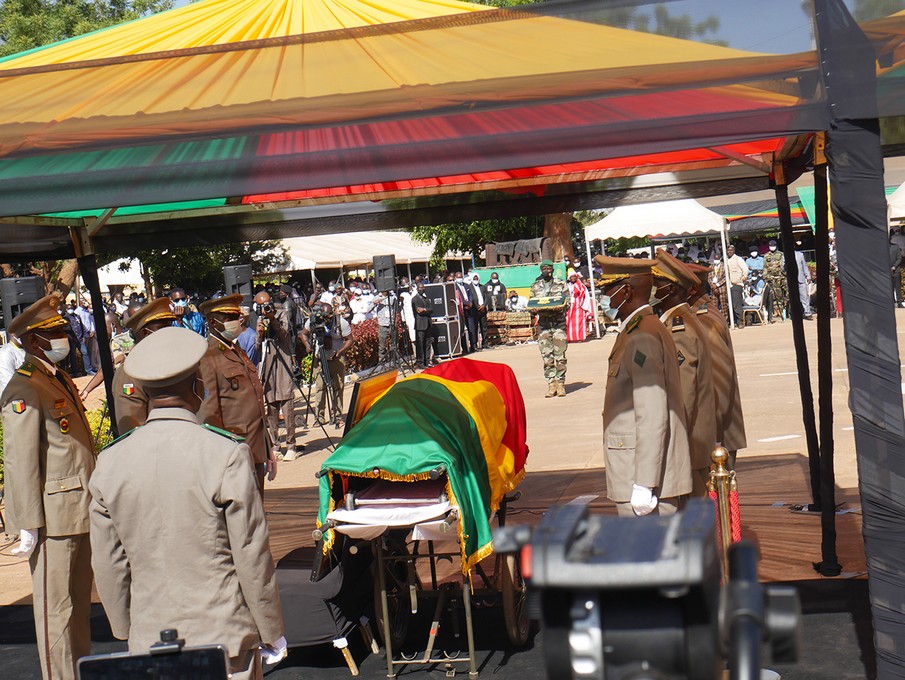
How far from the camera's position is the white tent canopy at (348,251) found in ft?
131

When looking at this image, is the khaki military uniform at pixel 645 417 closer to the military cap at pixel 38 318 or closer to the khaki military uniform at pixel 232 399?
the military cap at pixel 38 318

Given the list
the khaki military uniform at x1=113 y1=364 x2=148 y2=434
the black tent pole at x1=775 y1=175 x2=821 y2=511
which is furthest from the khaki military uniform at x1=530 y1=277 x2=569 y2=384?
the khaki military uniform at x1=113 y1=364 x2=148 y2=434

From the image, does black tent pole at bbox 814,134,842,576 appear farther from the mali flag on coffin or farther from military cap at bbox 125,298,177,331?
military cap at bbox 125,298,177,331

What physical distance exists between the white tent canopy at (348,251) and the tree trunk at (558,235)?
7.36 meters

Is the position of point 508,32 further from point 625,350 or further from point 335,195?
point 335,195

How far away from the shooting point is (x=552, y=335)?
51.4 ft

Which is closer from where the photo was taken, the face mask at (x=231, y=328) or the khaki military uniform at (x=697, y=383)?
the khaki military uniform at (x=697, y=383)

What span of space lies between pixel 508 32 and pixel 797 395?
9943mm

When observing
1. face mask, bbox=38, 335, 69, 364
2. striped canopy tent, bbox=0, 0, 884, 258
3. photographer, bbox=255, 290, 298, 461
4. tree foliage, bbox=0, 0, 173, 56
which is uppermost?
tree foliage, bbox=0, 0, 173, 56

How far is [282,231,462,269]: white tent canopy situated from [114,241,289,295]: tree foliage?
273 cm

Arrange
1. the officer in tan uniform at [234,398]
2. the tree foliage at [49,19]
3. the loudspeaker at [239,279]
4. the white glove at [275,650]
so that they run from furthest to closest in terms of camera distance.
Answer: the tree foliage at [49,19] < the loudspeaker at [239,279] < the officer in tan uniform at [234,398] < the white glove at [275,650]

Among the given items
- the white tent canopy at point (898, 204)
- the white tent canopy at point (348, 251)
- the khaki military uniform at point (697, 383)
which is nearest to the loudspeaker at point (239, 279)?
the khaki military uniform at point (697, 383)

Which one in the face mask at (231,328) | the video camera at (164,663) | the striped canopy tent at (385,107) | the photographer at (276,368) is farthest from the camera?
the photographer at (276,368)

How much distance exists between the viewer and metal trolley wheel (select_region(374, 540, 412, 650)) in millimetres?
5758
